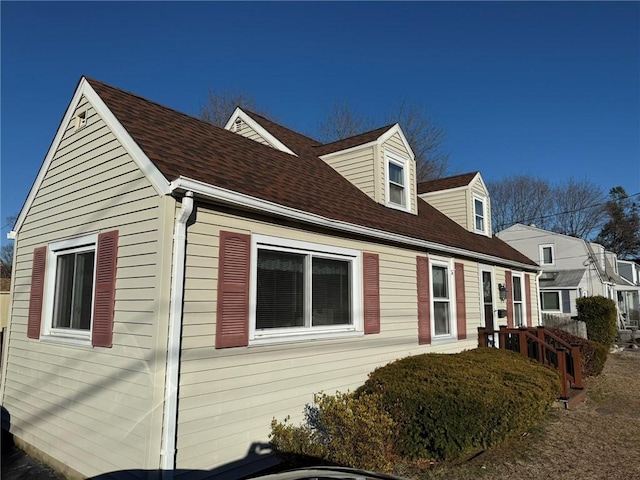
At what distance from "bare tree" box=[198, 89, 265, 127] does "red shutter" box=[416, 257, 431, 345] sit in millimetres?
19562

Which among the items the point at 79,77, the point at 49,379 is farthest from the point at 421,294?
the point at 79,77

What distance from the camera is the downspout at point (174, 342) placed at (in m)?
3.97

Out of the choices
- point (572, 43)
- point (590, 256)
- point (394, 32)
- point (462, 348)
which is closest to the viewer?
point (462, 348)

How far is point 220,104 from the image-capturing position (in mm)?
25281

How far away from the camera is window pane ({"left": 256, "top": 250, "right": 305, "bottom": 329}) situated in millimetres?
5258

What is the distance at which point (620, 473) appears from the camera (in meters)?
4.99

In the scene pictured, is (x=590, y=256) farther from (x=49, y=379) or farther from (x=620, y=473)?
(x=49, y=379)

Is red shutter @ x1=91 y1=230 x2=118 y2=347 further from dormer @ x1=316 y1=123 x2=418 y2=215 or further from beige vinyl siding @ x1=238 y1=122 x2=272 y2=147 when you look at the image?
beige vinyl siding @ x1=238 y1=122 x2=272 y2=147

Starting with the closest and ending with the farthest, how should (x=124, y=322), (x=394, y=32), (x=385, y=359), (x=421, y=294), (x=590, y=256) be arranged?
(x=124, y=322) → (x=385, y=359) → (x=421, y=294) → (x=394, y=32) → (x=590, y=256)

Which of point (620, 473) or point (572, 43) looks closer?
point (620, 473)

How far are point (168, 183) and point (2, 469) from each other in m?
4.45

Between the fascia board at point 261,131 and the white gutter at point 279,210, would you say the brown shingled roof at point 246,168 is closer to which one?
the white gutter at point 279,210

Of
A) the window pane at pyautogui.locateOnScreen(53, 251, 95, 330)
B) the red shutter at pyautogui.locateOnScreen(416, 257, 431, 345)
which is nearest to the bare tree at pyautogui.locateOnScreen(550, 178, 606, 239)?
the red shutter at pyautogui.locateOnScreen(416, 257, 431, 345)

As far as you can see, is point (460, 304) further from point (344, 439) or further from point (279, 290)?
point (344, 439)
